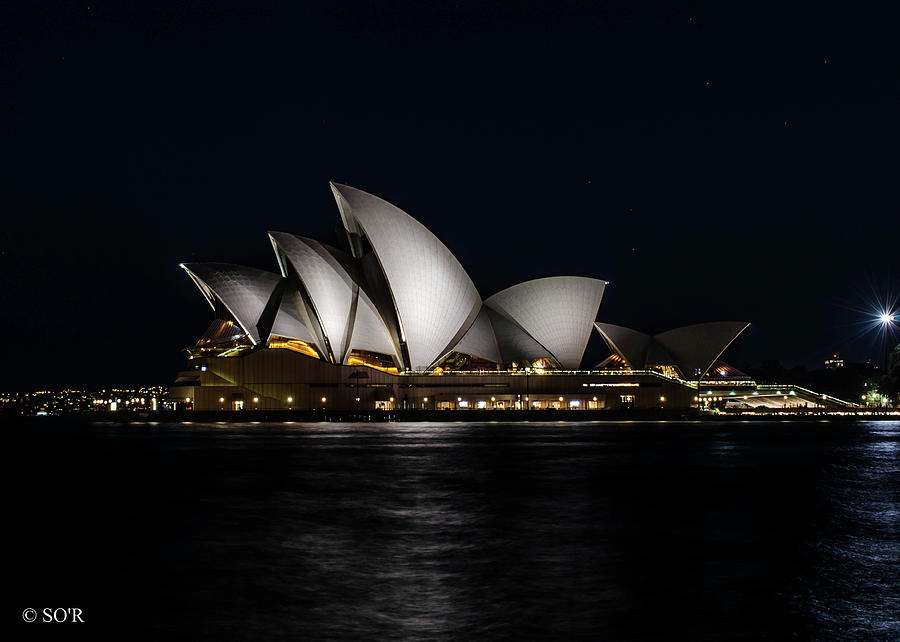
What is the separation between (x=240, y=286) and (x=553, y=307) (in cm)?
2841

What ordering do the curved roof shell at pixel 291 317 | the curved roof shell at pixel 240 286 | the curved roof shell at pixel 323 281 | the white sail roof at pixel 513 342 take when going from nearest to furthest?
1. the curved roof shell at pixel 323 281
2. the curved roof shell at pixel 240 286
3. the curved roof shell at pixel 291 317
4. the white sail roof at pixel 513 342

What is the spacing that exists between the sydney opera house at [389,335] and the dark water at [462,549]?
34673 mm

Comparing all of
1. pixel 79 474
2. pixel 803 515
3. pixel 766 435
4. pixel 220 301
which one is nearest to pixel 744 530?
pixel 803 515

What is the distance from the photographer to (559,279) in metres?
80.4

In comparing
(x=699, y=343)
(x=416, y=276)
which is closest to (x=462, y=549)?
(x=416, y=276)

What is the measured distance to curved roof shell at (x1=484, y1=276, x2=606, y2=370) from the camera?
80500 millimetres

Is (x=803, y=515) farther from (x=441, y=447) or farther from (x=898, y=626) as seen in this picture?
(x=441, y=447)

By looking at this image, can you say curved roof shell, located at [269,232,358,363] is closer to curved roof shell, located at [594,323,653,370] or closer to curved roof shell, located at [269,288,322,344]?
curved roof shell, located at [269,288,322,344]

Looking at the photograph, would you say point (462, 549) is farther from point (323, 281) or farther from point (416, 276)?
point (323, 281)

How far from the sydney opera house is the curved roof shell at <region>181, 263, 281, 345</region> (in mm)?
89

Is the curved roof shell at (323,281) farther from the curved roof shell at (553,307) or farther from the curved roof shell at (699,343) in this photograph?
the curved roof shell at (699,343)

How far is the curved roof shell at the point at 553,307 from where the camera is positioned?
80500 millimetres

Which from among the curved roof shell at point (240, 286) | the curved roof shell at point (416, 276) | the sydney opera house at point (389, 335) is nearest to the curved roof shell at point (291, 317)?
the sydney opera house at point (389, 335)

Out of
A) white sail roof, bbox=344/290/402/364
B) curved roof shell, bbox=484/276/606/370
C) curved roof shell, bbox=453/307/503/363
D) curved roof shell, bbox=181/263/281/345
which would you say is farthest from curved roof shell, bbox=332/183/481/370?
curved roof shell, bbox=181/263/281/345
